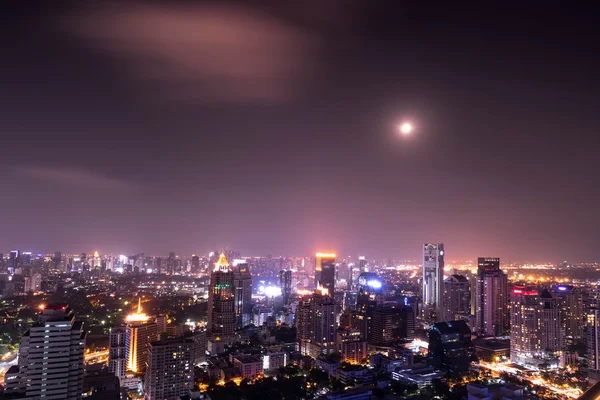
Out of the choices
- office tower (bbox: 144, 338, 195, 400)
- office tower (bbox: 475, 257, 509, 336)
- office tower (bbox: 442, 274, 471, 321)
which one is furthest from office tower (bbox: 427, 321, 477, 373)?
office tower (bbox: 144, 338, 195, 400)

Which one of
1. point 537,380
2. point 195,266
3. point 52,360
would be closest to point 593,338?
point 537,380

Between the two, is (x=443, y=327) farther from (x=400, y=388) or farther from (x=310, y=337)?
(x=310, y=337)

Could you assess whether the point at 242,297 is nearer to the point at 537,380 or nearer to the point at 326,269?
the point at 326,269

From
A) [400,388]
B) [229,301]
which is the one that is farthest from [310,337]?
[400,388]

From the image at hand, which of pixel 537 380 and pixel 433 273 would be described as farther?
pixel 433 273

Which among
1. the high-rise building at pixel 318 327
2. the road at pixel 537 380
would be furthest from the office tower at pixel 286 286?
the road at pixel 537 380

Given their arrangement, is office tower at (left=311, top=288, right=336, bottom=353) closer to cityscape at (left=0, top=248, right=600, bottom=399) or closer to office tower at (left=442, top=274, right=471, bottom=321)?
cityscape at (left=0, top=248, right=600, bottom=399)

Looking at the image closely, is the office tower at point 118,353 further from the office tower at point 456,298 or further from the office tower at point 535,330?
the office tower at point 456,298
